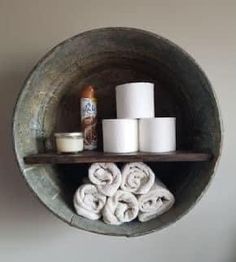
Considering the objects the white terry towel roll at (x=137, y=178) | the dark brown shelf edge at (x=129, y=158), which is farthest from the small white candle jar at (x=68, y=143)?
the white terry towel roll at (x=137, y=178)

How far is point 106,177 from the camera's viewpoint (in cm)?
86

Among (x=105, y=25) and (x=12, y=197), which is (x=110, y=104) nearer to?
(x=105, y=25)

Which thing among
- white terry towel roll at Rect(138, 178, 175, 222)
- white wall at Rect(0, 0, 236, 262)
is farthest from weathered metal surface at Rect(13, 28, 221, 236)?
white wall at Rect(0, 0, 236, 262)

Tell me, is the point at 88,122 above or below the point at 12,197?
above

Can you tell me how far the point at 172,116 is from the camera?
0.96m

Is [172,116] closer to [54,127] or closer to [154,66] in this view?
[154,66]

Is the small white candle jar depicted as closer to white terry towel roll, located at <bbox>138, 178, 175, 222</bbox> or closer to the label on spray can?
the label on spray can

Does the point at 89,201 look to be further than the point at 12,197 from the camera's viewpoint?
No

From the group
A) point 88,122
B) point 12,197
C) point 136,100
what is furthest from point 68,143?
point 12,197

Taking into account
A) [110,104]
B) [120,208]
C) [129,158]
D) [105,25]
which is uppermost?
[105,25]

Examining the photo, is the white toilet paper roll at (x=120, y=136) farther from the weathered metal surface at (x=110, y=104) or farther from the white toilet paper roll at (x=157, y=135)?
the weathered metal surface at (x=110, y=104)

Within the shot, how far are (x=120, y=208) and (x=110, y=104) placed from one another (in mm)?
297

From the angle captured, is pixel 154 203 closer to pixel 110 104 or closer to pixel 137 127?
pixel 137 127

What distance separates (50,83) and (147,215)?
16.9 inches
